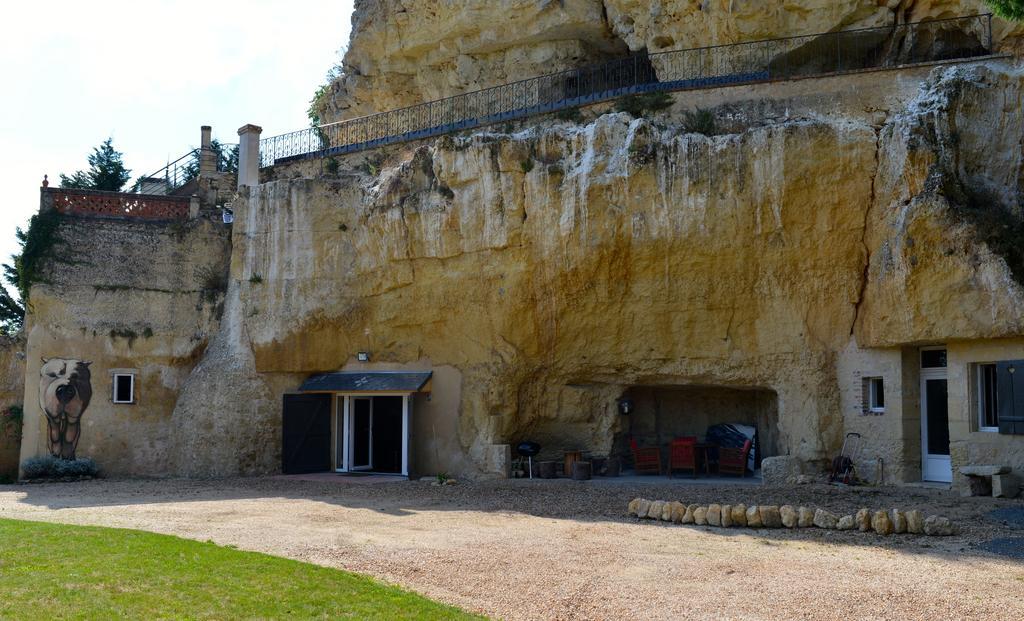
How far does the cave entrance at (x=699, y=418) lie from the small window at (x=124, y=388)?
11.7 metres

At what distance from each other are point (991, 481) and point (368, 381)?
42.5 feet

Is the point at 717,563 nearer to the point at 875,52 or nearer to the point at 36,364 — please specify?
the point at 875,52

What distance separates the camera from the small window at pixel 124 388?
71.6 ft

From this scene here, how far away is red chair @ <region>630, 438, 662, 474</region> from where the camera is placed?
1931 centimetres

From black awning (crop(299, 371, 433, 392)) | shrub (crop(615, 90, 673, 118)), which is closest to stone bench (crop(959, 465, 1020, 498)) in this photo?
shrub (crop(615, 90, 673, 118))

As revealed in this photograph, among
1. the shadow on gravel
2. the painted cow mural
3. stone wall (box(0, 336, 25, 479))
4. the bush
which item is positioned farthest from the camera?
stone wall (box(0, 336, 25, 479))

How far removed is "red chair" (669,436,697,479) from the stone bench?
5.36m

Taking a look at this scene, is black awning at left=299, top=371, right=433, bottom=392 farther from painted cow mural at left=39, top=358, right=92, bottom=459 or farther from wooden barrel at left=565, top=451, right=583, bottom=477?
painted cow mural at left=39, top=358, right=92, bottom=459

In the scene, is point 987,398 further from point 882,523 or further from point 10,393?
point 10,393

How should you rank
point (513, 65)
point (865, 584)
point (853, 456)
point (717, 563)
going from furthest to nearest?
point (513, 65) → point (853, 456) → point (717, 563) → point (865, 584)

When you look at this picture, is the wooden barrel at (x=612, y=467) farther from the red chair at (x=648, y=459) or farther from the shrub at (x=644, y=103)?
the shrub at (x=644, y=103)

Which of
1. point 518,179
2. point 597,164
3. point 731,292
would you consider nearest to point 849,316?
point 731,292

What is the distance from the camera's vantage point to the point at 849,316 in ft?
57.2

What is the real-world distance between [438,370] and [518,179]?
4.93m
